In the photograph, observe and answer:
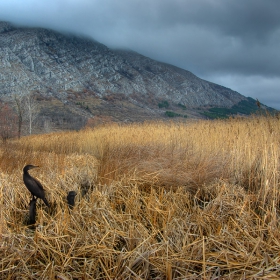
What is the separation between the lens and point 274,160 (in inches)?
109

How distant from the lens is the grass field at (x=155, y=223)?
1.85m

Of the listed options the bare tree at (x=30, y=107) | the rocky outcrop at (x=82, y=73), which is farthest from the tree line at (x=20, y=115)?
the rocky outcrop at (x=82, y=73)

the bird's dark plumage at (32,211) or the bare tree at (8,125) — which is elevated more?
the bird's dark plumage at (32,211)

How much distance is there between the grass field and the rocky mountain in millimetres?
32325

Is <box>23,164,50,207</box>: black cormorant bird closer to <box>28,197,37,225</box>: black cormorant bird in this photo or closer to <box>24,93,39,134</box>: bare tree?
<box>28,197,37,225</box>: black cormorant bird

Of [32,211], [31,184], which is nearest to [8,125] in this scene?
[32,211]

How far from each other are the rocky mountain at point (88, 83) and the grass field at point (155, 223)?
1273 inches

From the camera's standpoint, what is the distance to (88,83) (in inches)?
2746

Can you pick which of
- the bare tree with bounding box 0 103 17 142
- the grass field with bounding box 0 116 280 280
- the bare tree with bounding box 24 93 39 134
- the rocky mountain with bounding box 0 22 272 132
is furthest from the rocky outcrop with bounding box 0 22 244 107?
the grass field with bounding box 0 116 280 280

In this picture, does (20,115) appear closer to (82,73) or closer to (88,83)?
(88,83)

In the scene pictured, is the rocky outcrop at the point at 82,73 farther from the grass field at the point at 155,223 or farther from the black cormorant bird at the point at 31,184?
the black cormorant bird at the point at 31,184

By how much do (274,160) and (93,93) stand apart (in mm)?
65136

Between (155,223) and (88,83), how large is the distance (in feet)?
232

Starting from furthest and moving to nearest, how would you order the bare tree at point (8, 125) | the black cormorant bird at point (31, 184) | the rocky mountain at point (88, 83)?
the rocky mountain at point (88, 83), the bare tree at point (8, 125), the black cormorant bird at point (31, 184)
